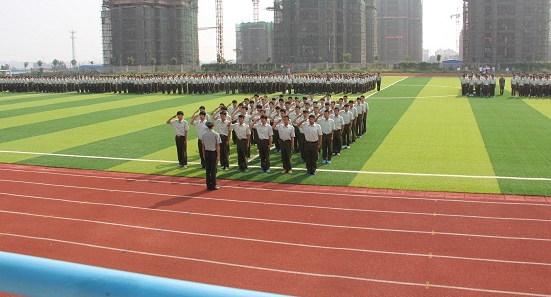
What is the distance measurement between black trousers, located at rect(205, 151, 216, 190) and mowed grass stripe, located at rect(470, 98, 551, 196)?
6.54 meters

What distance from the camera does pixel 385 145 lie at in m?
19.4

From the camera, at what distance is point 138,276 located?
1.42m

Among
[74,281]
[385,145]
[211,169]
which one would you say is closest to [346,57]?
[385,145]

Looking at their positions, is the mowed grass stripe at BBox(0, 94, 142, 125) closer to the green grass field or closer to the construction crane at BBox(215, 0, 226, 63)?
the green grass field

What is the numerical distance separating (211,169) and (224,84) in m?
32.2

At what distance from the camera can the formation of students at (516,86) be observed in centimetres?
3684

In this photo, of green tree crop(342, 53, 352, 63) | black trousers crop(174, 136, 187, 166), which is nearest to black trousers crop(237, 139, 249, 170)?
black trousers crop(174, 136, 187, 166)

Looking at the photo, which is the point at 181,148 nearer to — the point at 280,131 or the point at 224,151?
the point at 224,151

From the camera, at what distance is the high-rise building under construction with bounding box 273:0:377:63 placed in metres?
97.4

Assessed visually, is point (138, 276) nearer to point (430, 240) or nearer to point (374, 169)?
point (430, 240)

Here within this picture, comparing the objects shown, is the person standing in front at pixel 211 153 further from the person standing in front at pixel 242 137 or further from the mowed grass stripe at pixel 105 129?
the mowed grass stripe at pixel 105 129

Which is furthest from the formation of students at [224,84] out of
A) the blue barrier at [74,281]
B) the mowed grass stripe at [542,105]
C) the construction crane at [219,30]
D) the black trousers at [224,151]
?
the construction crane at [219,30]

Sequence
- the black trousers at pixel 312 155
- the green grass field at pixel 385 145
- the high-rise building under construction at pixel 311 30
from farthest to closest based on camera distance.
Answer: the high-rise building under construction at pixel 311 30
the black trousers at pixel 312 155
the green grass field at pixel 385 145

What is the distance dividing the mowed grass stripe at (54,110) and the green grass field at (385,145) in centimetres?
6
